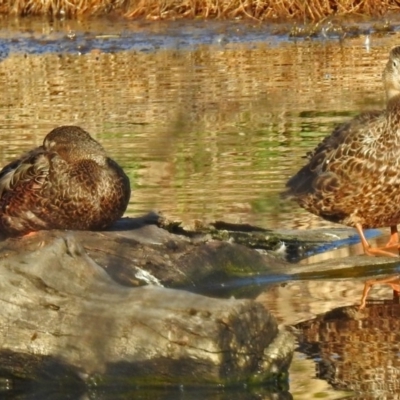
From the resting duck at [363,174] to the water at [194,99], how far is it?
236mm

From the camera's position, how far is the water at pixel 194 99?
941 cm

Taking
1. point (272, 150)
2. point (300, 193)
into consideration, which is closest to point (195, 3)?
point (272, 150)

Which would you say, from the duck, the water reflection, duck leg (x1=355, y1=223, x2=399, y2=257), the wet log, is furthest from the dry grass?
the wet log

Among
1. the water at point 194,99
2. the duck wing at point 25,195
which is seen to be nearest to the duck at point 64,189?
the duck wing at point 25,195

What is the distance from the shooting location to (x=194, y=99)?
1239 centimetres

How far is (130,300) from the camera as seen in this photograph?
5.79 metres

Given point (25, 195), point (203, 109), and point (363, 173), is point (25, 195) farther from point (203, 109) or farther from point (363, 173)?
point (203, 109)

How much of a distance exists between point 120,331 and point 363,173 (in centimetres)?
269

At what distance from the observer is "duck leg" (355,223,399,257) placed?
7957mm

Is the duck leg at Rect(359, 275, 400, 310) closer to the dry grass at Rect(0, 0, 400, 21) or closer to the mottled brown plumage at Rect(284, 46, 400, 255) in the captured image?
the mottled brown plumage at Rect(284, 46, 400, 255)

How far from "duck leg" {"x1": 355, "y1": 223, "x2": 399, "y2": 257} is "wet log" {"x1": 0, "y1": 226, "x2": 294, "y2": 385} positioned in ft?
7.35

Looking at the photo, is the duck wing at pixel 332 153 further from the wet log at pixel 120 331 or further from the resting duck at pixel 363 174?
the wet log at pixel 120 331

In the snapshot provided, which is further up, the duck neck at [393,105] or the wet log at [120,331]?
the duck neck at [393,105]

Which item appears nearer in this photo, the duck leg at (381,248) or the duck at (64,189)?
the duck at (64,189)
